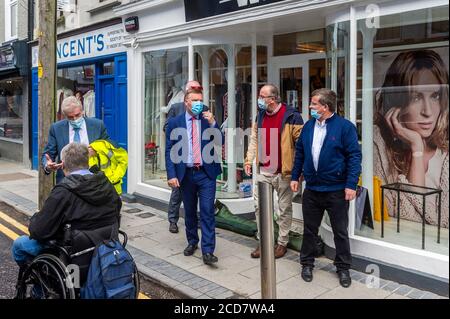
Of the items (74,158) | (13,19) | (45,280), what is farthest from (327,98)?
(13,19)

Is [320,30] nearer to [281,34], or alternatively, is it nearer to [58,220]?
[281,34]

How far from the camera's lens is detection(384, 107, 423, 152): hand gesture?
477cm

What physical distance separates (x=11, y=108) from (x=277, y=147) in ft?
37.3

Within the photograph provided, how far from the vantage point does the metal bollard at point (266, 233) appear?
9.75 feet

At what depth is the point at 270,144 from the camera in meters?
4.83

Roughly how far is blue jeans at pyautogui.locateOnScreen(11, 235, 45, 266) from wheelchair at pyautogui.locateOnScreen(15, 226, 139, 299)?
0.09 m

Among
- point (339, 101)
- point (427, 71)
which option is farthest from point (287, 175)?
point (427, 71)

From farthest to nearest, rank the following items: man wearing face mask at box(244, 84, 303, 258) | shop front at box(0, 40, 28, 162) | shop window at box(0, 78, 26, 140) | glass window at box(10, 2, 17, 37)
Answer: glass window at box(10, 2, 17, 37), shop window at box(0, 78, 26, 140), shop front at box(0, 40, 28, 162), man wearing face mask at box(244, 84, 303, 258)

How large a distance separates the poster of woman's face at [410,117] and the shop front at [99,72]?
4702 mm

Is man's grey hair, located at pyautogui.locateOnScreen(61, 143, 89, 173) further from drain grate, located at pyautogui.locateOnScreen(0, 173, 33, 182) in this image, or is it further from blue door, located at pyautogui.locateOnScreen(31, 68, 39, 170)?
blue door, located at pyautogui.locateOnScreen(31, 68, 39, 170)

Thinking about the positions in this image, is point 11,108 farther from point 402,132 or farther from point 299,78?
point 402,132

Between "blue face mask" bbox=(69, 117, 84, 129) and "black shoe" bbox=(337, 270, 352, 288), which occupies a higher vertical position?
"blue face mask" bbox=(69, 117, 84, 129)

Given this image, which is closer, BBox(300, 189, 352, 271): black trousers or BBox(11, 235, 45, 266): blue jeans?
BBox(11, 235, 45, 266): blue jeans

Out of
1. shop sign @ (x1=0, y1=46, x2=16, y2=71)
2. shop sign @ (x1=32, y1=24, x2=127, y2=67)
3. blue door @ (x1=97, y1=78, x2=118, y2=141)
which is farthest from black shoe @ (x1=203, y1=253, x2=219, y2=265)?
shop sign @ (x1=0, y1=46, x2=16, y2=71)
